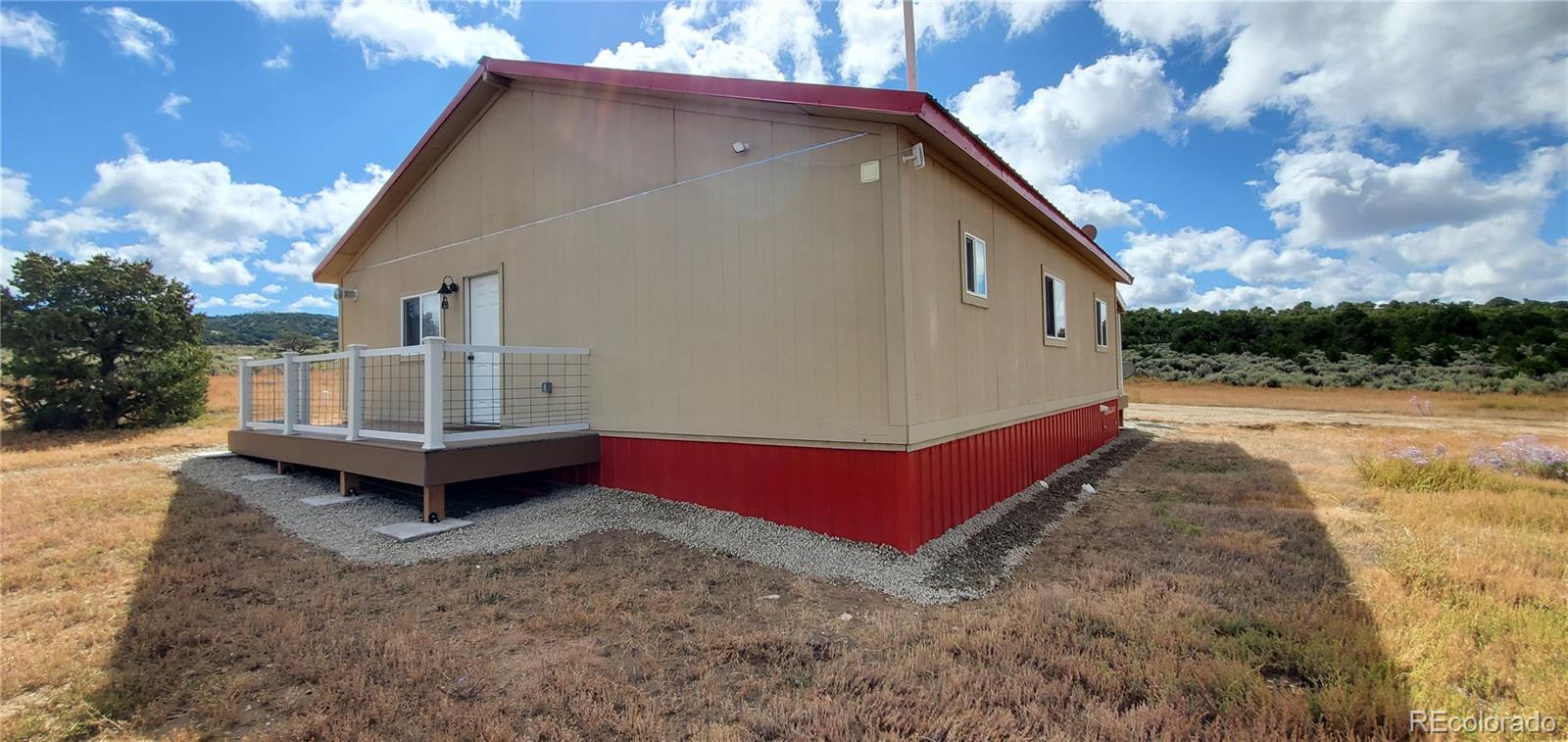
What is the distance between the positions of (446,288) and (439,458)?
11.9 ft

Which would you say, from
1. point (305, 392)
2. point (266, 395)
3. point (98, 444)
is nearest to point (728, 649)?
point (305, 392)

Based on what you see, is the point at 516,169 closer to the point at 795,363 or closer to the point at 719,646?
the point at 795,363

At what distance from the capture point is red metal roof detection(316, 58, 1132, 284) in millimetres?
4664

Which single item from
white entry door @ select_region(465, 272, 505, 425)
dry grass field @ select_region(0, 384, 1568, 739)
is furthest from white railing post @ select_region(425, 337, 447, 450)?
white entry door @ select_region(465, 272, 505, 425)

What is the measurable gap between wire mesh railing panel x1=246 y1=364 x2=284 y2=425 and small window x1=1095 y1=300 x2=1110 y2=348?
12.9 meters

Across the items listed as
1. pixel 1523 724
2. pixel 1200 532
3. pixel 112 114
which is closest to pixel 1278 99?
pixel 1200 532

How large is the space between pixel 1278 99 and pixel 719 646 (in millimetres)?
14140

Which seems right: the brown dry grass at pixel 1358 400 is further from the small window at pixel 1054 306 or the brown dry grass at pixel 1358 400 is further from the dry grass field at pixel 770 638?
the dry grass field at pixel 770 638

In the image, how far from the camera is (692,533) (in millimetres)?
5254

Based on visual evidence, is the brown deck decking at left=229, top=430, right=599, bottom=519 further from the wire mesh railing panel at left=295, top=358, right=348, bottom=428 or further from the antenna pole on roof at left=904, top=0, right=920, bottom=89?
the antenna pole on roof at left=904, top=0, right=920, bottom=89

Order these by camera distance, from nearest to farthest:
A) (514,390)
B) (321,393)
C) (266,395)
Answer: (514,390) < (321,393) < (266,395)

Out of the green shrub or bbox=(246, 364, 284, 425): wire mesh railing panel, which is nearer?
bbox=(246, 364, 284, 425): wire mesh railing panel

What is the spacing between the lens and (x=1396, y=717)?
235 cm

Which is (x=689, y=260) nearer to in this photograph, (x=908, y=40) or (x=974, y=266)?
(x=974, y=266)
